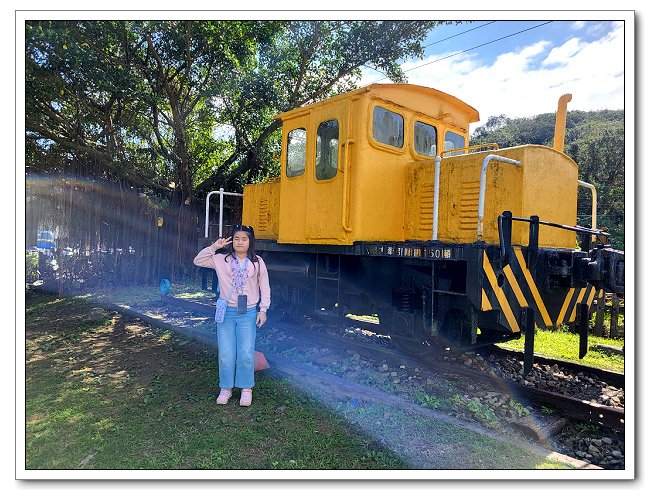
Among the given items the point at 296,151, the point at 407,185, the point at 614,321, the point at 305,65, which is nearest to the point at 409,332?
the point at 407,185

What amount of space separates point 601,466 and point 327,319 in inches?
182

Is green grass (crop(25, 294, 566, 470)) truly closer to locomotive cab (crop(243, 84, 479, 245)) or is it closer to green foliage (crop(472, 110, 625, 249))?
locomotive cab (crop(243, 84, 479, 245))

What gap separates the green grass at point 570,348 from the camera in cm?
568

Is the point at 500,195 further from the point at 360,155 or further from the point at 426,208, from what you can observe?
the point at 360,155

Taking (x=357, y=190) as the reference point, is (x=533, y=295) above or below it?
below

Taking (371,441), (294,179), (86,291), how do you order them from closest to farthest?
1. (371,441)
2. (294,179)
3. (86,291)

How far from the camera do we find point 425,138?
6.08 meters

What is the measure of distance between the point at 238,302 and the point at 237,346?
483 millimetres

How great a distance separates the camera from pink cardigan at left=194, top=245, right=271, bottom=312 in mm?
4223

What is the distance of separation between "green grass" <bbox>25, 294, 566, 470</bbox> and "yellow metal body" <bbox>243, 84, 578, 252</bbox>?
7.09 feet
